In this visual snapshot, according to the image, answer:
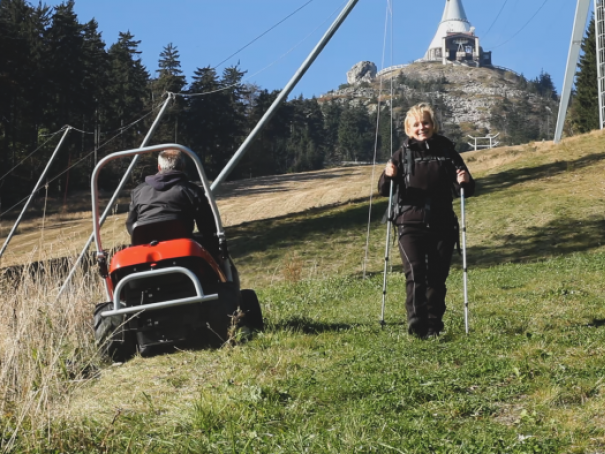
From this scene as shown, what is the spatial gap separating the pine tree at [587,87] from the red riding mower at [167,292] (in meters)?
68.7

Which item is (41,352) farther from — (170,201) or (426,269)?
(426,269)

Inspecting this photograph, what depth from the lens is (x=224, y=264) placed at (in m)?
8.38

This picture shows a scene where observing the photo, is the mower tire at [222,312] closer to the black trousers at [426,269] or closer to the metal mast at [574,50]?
the black trousers at [426,269]

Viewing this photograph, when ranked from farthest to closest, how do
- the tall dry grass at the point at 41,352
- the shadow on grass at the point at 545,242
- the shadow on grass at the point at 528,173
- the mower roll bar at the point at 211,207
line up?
the shadow on grass at the point at 528,173 → the shadow on grass at the point at 545,242 → the mower roll bar at the point at 211,207 → the tall dry grass at the point at 41,352

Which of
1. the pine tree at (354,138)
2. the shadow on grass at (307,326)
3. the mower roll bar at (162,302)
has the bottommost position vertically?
the shadow on grass at (307,326)

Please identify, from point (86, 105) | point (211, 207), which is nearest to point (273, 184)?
point (86, 105)

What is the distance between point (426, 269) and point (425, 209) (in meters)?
0.58

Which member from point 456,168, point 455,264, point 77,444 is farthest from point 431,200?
point 455,264

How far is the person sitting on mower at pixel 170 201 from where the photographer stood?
811 cm

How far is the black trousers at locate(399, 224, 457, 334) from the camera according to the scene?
311 inches

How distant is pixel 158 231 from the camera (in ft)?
26.7

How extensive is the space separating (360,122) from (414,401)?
15030 cm

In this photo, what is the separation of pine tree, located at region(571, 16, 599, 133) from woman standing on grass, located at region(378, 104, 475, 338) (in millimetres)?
68027

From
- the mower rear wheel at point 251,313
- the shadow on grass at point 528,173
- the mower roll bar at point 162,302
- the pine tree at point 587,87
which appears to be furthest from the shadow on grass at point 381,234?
the pine tree at point 587,87
